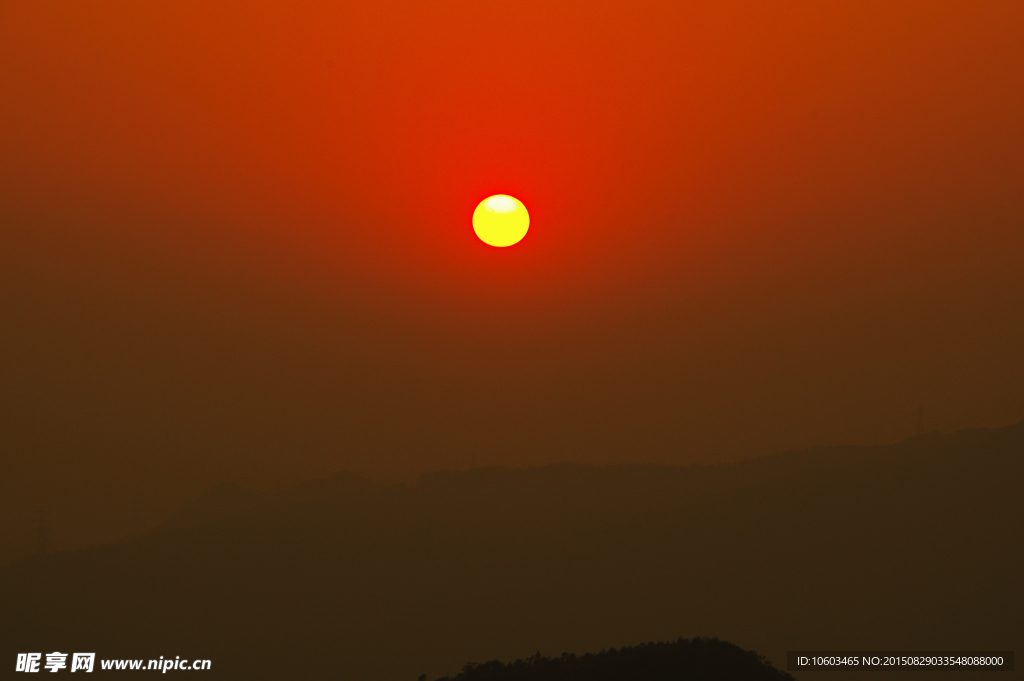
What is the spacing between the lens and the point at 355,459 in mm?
141375

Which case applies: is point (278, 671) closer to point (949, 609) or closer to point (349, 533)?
point (349, 533)

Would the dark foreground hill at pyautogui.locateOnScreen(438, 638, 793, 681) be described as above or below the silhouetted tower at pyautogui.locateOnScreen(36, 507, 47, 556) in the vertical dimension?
below

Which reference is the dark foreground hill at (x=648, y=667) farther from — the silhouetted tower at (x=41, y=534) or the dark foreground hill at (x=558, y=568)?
the silhouetted tower at (x=41, y=534)

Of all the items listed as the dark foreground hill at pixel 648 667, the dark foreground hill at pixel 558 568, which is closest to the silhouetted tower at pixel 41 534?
the dark foreground hill at pixel 558 568

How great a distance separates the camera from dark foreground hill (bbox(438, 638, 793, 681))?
15203 millimetres

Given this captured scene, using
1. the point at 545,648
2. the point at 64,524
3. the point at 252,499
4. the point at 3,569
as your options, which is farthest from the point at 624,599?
the point at 3,569

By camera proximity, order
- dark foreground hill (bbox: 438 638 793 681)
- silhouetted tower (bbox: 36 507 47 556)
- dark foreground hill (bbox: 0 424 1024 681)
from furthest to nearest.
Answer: silhouetted tower (bbox: 36 507 47 556), dark foreground hill (bbox: 0 424 1024 681), dark foreground hill (bbox: 438 638 793 681)

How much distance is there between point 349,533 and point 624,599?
195 ft

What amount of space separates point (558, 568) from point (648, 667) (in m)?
108

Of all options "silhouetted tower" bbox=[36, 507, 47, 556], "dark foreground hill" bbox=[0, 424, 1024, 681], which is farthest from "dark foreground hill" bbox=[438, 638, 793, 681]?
"silhouetted tower" bbox=[36, 507, 47, 556]

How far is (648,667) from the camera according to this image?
51.4 feet

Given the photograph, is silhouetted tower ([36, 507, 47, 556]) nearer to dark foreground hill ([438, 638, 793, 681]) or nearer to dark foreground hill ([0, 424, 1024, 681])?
dark foreground hill ([0, 424, 1024, 681])

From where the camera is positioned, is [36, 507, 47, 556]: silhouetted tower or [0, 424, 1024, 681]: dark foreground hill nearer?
[0, 424, 1024, 681]: dark foreground hill

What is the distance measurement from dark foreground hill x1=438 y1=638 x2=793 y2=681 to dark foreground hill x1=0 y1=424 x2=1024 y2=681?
73368 millimetres
